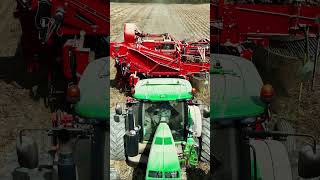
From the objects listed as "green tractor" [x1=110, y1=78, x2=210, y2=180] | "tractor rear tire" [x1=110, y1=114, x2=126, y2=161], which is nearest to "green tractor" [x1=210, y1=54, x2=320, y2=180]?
"green tractor" [x1=110, y1=78, x2=210, y2=180]

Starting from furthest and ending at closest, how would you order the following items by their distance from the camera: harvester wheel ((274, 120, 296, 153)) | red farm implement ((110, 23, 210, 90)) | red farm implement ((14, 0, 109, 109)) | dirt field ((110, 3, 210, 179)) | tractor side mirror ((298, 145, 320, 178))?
1. dirt field ((110, 3, 210, 179))
2. red farm implement ((110, 23, 210, 90))
3. red farm implement ((14, 0, 109, 109))
4. harvester wheel ((274, 120, 296, 153))
5. tractor side mirror ((298, 145, 320, 178))

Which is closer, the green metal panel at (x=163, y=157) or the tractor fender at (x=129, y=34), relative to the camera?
the green metal panel at (x=163, y=157)

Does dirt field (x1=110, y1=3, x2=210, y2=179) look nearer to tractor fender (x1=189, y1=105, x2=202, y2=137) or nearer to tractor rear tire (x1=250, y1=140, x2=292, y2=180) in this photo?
tractor fender (x1=189, y1=105, x2=202, y2=137)

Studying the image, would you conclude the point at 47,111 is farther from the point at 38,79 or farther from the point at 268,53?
the point at 268,53

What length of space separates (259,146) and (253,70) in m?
0.42

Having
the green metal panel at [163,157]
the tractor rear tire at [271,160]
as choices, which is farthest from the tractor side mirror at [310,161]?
the green metal panel at [163,157]

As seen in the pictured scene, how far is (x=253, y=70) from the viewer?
6.61 feet

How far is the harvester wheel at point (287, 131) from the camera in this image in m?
2.14

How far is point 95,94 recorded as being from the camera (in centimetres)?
203

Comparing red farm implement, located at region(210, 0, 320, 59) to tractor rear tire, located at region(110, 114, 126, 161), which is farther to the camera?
tractor rear tire, located at region(110, 114, 126, 161)

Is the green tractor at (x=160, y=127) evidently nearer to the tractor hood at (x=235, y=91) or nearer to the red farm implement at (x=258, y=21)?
the red farm implement at (x=258, y=21)

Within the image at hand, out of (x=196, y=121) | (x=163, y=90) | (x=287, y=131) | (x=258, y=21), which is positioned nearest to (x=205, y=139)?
(x=196, y=121)

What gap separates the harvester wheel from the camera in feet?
7.01

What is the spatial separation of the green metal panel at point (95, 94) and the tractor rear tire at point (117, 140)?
10.2 feet
